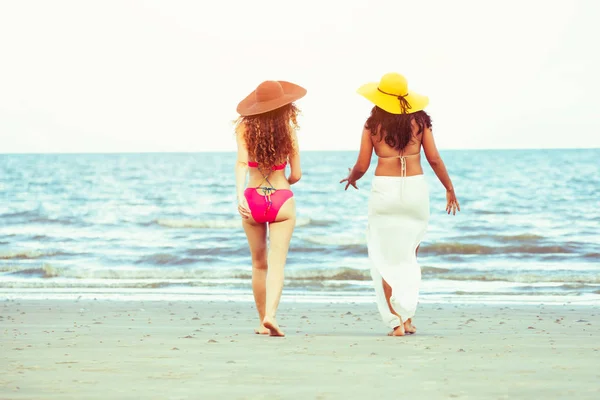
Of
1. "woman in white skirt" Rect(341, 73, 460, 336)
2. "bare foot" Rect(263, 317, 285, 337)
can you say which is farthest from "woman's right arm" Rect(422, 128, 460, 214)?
"bare foot" Rect(263, 317, 285, 337)

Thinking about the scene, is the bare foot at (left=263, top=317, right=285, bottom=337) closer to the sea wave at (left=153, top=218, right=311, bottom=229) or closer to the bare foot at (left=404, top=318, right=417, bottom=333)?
the bare foot at (left=404, top=318, right=417, bottom=333)

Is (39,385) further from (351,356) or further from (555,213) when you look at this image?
(555,213)

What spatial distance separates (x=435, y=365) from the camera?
408cm

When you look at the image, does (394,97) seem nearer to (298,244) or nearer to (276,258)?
(276,258)

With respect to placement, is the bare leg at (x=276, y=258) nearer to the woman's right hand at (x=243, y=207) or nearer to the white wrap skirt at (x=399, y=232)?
the woman's right hand at (x=243, y=207)

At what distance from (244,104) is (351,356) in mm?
1786

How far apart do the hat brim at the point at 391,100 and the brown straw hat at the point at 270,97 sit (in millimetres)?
416

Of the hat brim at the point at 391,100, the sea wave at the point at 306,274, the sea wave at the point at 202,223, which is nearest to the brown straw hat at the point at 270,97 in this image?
the hat brim at the point at 391,100

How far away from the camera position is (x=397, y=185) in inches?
204

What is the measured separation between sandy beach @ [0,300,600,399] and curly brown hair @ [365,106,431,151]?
1.24 metres

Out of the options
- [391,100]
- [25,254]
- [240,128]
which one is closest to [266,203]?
[240,128]

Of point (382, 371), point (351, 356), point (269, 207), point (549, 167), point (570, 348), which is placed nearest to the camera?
point (382, 371)

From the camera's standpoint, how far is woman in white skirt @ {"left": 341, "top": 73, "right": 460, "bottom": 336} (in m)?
5.14

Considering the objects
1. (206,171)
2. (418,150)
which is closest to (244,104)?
(418,150)
